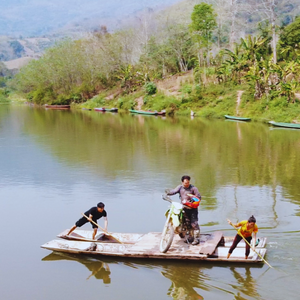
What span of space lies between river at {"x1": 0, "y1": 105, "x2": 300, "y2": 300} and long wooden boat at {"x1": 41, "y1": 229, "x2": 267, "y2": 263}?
0.23 m

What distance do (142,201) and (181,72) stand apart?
3798cm

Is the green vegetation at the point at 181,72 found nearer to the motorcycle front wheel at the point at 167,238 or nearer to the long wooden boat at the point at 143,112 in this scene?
the long wooden boat at the point at 143,112

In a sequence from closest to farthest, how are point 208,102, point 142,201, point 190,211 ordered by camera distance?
point 190,211 < point 142,201 < point 208,102

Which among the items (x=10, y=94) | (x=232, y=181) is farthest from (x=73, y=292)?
(x=10, y=94)

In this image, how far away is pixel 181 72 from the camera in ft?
163

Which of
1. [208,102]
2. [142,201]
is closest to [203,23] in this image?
[208,102]

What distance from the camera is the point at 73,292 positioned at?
8062 millimetres

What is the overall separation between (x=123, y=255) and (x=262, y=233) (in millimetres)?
3284

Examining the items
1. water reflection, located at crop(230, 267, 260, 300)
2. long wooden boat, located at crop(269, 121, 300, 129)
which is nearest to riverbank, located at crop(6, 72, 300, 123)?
long wooden boat, located at crop(269, 121, 300, 129)

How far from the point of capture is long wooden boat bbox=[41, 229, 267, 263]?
27.5 feet

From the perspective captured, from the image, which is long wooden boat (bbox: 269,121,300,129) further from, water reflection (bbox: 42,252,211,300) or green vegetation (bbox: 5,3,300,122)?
water reflection (bbox: 42,252,211,300)

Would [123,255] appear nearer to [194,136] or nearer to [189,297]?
[189,297]

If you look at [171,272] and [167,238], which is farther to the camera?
[167,238]

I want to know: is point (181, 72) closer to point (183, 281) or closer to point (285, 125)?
point (285, 125)
